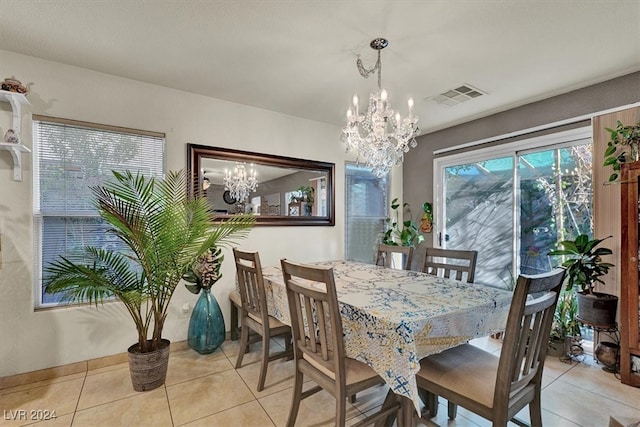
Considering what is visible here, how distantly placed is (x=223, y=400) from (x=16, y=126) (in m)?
2.50

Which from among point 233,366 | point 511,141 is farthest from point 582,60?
point 233,366

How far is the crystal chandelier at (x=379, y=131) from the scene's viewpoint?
211 centimetres

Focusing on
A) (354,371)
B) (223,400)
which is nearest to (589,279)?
(354,371)

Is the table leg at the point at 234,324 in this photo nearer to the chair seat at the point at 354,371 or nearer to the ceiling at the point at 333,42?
the chair seat at the point at 354,371

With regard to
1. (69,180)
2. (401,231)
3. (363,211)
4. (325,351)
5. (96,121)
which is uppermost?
(96,121)

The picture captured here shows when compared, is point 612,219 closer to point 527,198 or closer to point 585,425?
point 527,198

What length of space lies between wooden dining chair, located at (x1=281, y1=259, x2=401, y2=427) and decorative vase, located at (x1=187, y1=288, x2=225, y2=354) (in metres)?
1.31

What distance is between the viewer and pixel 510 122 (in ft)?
10.8

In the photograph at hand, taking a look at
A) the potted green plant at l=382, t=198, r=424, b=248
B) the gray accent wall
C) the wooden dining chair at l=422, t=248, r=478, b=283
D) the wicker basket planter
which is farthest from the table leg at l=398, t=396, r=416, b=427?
the gray accent wall

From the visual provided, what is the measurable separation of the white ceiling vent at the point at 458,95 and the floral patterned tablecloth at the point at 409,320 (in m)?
1.93

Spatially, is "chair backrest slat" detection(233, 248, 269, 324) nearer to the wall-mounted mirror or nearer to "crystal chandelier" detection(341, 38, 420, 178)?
the wall-mounted mirror

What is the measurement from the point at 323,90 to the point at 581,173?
2674 mm

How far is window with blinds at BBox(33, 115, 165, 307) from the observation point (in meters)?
2.33

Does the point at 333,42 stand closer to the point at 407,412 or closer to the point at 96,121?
the point at 96,121
